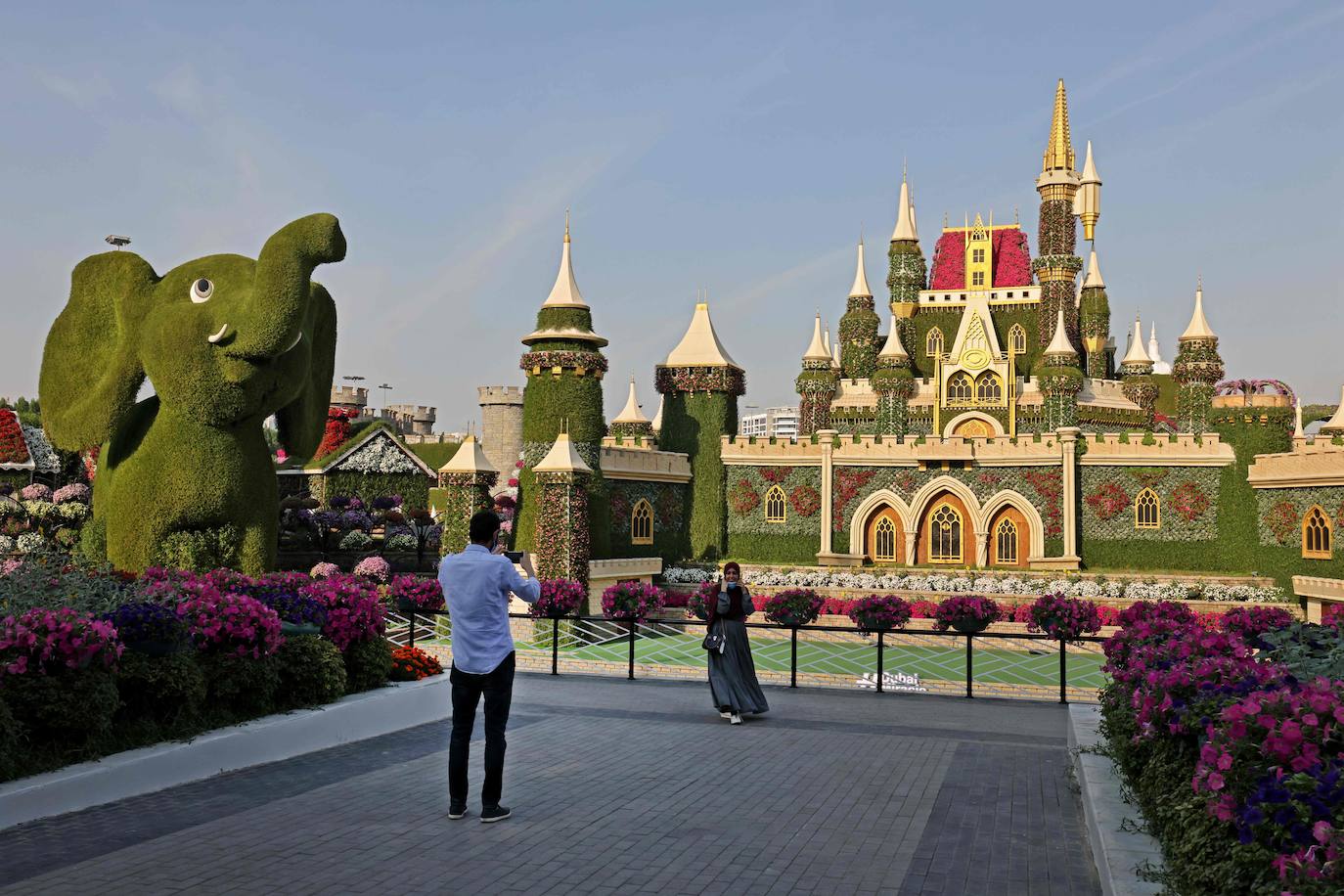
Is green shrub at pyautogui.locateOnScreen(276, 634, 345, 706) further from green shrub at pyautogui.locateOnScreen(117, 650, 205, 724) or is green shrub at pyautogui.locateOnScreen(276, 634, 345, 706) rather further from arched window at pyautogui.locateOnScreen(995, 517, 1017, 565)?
arched window at pyautogui.locateOnScreen(995, 517, 1017, 565)

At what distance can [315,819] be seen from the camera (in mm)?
6613

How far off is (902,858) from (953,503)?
2920 centimetres

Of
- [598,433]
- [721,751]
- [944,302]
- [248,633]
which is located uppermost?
[944,302]

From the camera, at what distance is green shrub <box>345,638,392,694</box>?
9.97 meters

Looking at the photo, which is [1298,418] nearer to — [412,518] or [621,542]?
[621,542]

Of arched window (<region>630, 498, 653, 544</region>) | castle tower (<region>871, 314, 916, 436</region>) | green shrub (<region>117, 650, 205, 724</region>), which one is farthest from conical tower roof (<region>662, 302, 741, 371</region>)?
green shrub (<region>117, 650, 205, 724</region>)

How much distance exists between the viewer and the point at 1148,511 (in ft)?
105

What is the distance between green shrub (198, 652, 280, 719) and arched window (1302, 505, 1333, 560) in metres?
27.4

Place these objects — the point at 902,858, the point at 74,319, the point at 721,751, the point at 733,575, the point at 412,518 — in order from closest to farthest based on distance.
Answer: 1. the point at 902,858
2. the point at 721,751
3. the point at 733,575
4. the point at 74,319
5. the point at 412,518

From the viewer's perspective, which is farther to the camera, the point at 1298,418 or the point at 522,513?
the point at 1298,418

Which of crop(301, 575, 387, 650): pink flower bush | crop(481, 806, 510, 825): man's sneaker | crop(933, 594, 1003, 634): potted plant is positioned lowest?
crop(481, 806, 510, 825): man's sneaker

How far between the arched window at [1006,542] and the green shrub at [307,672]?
27479 mm

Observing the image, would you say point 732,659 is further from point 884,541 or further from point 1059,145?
point 1059,145

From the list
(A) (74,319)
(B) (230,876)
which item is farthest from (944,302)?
(B) (230,876)
